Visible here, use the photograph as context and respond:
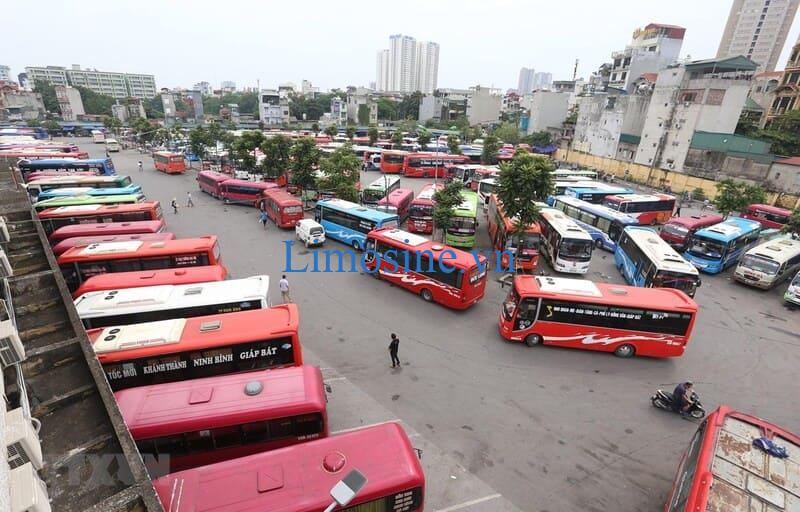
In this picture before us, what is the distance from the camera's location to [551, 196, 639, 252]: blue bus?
2215 cm

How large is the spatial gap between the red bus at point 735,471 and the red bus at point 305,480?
412cm

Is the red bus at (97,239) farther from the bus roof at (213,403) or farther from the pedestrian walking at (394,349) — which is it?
the pedestrian walking at (394,349)

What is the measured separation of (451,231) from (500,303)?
20.5 feet

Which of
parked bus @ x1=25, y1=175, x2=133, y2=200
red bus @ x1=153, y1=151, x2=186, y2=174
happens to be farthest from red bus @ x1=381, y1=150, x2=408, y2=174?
parked bus @ x1=25, y1=175, x2=133, y2=200

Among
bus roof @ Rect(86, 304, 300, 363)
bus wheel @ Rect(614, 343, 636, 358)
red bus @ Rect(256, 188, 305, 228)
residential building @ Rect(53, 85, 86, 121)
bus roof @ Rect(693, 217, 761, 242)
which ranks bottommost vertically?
bus wheel @ Rect(614, 343, 636, 358)

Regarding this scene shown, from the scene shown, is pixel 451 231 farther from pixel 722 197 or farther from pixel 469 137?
pixel 469 137

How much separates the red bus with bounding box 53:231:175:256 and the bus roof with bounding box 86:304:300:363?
292 inches

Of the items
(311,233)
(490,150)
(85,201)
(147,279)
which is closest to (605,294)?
(147,279)

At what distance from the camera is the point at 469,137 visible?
230 ft

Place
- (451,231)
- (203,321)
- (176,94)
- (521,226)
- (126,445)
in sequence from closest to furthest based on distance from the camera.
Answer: (126,445) < (203,321) < (521,226) < (451,231) < (176,94)

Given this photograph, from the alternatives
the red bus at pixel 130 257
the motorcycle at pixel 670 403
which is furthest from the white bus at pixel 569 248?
the red bus at pixel 130 257

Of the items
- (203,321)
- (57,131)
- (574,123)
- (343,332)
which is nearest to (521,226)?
(343,332)

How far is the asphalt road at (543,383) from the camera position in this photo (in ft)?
26.1

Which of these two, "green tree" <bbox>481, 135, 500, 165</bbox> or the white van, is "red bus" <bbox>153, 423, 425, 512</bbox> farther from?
"green tree" <bbox>481, 135, 500, 165</bbox>
